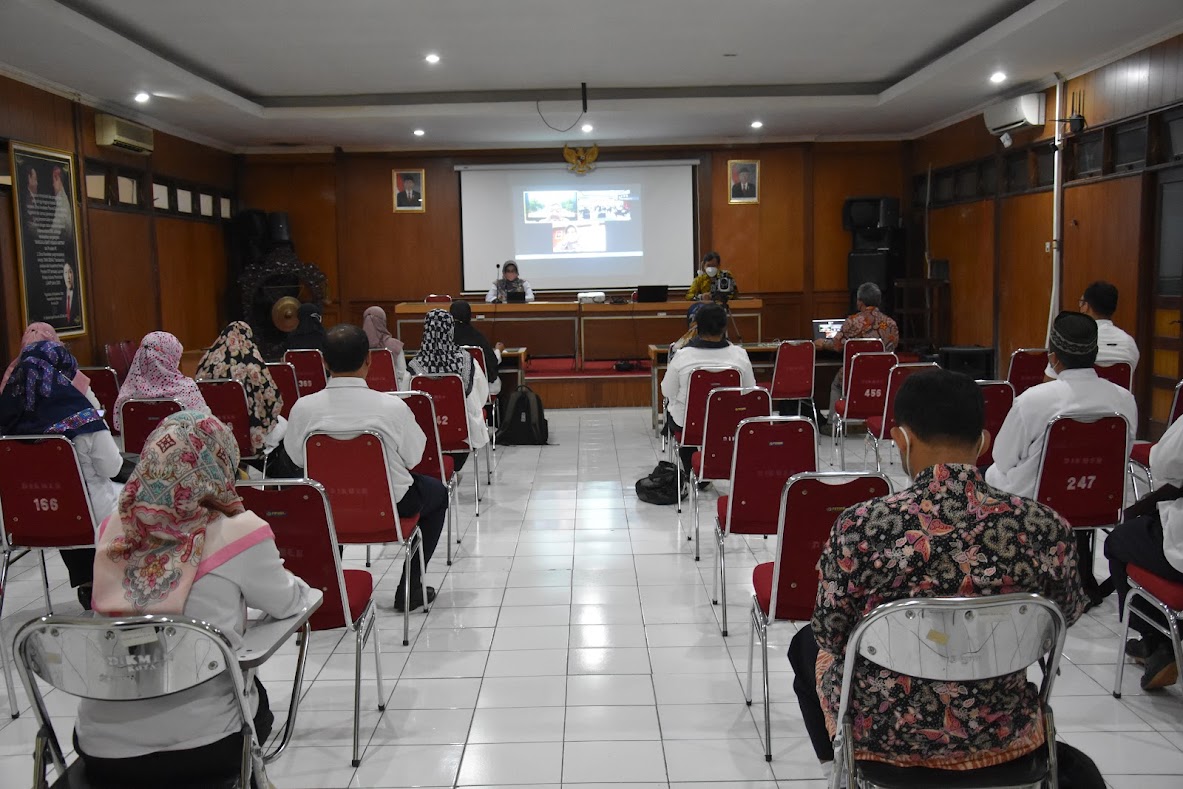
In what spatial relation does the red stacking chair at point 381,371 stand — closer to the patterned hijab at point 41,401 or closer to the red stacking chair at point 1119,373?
→ the patterned hijab at point 41,401

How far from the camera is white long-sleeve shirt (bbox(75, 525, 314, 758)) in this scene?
181 cm

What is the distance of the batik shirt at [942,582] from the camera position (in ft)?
5.39

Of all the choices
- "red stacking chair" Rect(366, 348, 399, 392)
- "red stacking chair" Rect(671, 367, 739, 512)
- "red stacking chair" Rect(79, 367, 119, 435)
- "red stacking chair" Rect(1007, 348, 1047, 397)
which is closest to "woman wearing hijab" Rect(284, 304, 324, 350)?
"red stacking chair" Rect(366, 348, 399, 392)

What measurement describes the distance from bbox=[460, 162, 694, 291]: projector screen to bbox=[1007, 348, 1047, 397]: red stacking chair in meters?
6.64

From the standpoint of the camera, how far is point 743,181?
39.2 ft

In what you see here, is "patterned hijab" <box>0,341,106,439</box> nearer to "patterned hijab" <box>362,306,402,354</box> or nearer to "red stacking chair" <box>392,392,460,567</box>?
"red stacking chair" <box>392,392,460,567</box>

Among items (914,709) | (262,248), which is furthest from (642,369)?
(914,709)

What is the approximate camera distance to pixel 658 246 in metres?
12.0

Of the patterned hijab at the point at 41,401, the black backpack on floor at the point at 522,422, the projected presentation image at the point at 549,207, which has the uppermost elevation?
the projected presentation image at the point at 549,207

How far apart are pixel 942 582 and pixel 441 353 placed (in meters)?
4.46

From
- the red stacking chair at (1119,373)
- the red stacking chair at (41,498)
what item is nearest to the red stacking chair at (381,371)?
the red stacking chair at (41,498)

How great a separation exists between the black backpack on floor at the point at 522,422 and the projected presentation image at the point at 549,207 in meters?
4.85

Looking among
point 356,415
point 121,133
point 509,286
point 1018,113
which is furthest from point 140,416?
point 1018,113

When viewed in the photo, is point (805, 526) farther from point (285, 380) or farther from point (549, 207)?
point (549, 207)
